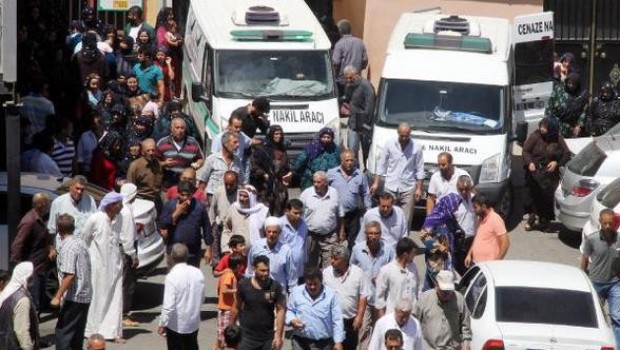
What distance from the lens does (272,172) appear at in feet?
75.2

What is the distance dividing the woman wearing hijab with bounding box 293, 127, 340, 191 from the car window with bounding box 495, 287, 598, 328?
518 cm

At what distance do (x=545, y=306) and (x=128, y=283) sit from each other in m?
5.06

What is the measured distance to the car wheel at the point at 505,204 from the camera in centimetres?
2553

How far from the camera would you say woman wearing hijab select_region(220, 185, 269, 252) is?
66.6 feet

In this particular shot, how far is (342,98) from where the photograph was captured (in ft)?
→ 94.3

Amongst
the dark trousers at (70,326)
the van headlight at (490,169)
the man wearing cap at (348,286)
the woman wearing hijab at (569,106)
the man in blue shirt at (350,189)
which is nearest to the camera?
the man wearing cap at (348,286)

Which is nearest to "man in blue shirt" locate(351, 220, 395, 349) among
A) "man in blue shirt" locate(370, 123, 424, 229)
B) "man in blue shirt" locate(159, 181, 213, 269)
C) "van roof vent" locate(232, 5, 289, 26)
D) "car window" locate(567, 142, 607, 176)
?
"man in blue shirt" locate(159, 181, 213, 269)

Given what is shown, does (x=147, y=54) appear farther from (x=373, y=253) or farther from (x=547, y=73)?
(x=373, y=253)

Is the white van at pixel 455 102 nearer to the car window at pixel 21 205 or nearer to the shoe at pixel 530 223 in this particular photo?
the shoe at pixel 530 223

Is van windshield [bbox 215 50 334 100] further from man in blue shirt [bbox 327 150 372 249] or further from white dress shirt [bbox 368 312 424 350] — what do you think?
white dress shirt [bbox 368 312 424 350]

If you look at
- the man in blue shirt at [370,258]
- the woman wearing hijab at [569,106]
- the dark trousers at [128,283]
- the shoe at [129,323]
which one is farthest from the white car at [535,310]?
the woman wearing hijab at [569,106]

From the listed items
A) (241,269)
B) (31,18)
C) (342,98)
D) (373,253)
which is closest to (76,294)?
(241,269)

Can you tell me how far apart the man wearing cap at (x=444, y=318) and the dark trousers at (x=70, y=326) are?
348 centimetres

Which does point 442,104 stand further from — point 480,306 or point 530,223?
point 480,306
